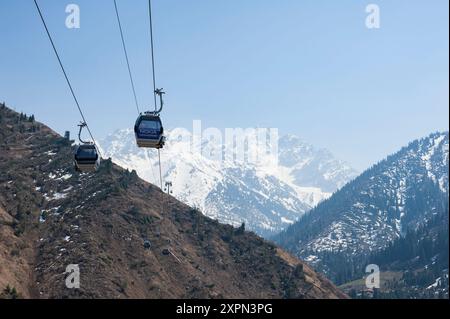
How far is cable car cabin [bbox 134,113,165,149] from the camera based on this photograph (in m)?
47.4

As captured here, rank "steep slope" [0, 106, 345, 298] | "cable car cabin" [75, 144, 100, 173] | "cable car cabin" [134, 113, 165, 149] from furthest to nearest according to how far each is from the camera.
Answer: "steep slope" [0, 106, 345, 298] → "cable car cabin" [75, 144, 100, 173] → "cable car cabin" [134, 113, 165, 149]

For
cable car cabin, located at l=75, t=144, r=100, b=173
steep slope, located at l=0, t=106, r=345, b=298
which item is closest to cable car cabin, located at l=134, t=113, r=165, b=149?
cable car cabin, located at l=75, t=144, r=100, b=173

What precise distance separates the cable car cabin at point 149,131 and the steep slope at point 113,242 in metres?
74.1

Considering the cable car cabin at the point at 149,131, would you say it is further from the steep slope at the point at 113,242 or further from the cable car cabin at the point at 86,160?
the steep slope at the point at 113,242

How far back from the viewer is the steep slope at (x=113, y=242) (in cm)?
12975

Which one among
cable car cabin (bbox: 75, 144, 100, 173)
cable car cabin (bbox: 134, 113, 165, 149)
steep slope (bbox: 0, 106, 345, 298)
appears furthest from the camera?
steep slope (bbox: 0, 106, 345, 298)

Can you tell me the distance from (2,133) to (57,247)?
2788 inches

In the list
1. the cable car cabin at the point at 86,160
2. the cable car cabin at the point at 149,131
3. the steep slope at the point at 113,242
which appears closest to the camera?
the cable car cabin at the point at 149,131

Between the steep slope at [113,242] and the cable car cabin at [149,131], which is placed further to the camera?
the steep slope at [113,242]

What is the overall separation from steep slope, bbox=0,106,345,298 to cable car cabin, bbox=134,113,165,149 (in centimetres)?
7408

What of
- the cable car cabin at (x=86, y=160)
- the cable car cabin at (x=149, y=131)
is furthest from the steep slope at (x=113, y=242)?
the cable car cabin at (x=149, y=131)

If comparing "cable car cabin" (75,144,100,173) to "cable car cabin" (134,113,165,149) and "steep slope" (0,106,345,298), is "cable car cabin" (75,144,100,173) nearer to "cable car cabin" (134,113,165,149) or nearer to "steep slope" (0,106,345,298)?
"cable car cabin" (134,113,165,149)

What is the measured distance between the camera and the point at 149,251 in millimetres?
149750
